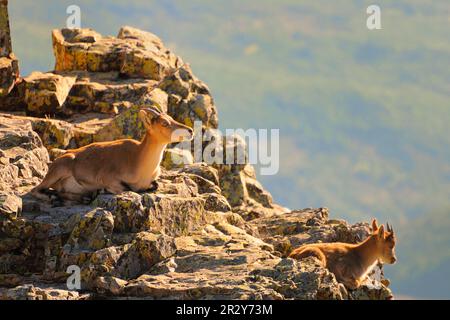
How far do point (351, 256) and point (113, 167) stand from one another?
8.17m

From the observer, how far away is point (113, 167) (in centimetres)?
3366

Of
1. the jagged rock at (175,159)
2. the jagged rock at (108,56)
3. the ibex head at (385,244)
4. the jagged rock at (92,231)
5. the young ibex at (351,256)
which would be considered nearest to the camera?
the jagged rock at (92,231)

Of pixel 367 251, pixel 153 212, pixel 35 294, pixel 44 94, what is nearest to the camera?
pixel 35 294

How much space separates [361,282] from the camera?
3444cm

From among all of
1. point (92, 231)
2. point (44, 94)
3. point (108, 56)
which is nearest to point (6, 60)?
point (44, 94)

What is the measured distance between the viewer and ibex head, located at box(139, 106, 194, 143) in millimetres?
34125

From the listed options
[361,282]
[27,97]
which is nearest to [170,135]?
[361,282]

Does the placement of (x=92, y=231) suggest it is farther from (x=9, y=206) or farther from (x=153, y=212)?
(x=9, y=206)

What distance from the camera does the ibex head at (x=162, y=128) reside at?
34.1m

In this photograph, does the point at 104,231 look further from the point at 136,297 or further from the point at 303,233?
the point at 303,233

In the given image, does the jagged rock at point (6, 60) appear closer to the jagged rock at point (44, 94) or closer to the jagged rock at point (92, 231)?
the jagged rock at point (44, 94)

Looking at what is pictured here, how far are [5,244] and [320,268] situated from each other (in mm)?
8994

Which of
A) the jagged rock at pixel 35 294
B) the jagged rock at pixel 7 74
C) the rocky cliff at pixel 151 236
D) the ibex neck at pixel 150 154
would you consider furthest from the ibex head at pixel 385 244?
the jagged rock at pixel 7 74

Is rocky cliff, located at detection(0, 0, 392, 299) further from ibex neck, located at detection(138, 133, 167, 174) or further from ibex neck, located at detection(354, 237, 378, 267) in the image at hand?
ibex neck, located at detection(138, 133, 167, 174)
